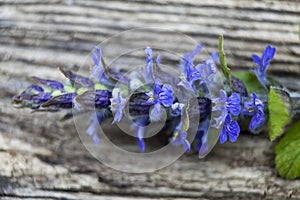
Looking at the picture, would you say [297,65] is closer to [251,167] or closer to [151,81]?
[251,167]

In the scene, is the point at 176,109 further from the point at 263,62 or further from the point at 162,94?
the point at 263,62

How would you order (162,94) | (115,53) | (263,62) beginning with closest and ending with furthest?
(162,94) < (263,62) < (115,53)

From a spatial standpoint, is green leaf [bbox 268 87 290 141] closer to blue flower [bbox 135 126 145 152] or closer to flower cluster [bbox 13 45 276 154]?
flower cluster [bbox 13 45 276 154]

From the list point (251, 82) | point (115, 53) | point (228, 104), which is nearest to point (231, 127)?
point (228, 104)

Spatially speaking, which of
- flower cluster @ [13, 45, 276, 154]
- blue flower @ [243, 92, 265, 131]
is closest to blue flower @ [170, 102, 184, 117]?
flower cluster @ [13, 45, 276, 154]

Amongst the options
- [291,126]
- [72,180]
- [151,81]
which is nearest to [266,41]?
[291,126]

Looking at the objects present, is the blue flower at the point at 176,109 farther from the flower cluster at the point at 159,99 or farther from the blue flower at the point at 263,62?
the blue flower at the point at 263,62

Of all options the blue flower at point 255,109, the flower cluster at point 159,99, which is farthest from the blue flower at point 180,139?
the blue flower at point 255,109
